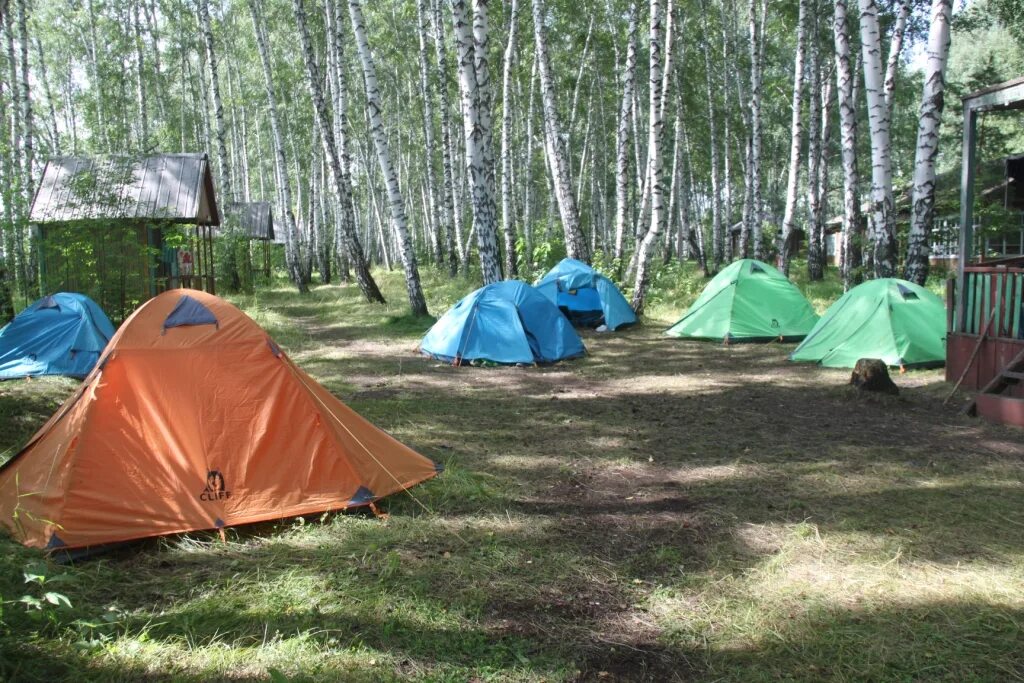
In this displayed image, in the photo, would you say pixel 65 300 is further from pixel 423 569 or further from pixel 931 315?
pixel 931 315

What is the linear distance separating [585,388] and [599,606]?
5799mm

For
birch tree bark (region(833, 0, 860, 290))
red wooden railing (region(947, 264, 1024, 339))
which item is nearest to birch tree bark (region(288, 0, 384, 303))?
birch tree bark (region(833, 0, 860, 290))

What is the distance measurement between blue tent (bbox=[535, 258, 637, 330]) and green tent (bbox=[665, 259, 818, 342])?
183 cm

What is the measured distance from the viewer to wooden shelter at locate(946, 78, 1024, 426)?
7.52 meters

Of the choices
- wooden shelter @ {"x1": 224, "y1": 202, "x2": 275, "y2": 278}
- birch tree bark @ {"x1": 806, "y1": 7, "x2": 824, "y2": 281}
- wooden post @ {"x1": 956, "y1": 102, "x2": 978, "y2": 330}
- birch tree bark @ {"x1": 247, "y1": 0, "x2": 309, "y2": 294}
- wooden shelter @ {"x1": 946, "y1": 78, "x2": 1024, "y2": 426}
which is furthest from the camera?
wooden shelter @ {"x1": 224, "y1": 202, "x2": 275, "y2": 278}

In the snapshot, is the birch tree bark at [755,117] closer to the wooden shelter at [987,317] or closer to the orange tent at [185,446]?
the wooden shelter at [987,317]

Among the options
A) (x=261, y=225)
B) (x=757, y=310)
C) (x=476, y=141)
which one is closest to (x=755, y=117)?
(x=757, y=310)

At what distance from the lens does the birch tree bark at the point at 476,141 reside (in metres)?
13.5

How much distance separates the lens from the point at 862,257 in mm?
26812

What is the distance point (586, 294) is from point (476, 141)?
11.6 ft

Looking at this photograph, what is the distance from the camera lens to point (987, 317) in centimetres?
833

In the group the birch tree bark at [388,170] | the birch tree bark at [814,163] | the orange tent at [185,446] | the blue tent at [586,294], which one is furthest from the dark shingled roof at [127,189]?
the birch tree bark at [814,163]

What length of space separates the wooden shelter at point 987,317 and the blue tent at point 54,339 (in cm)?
1015

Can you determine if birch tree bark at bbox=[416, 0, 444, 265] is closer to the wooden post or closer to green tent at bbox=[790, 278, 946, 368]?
green tent at bbox=[790, 278, 946, 368]
